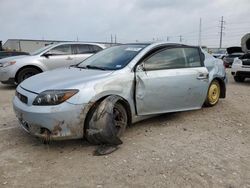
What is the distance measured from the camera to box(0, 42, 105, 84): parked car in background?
30.5ft

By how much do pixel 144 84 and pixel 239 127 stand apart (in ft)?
6.21

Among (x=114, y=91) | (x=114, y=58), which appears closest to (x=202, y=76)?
(x=114, y=58)

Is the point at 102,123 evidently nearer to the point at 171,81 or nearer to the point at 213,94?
the point at 171,81

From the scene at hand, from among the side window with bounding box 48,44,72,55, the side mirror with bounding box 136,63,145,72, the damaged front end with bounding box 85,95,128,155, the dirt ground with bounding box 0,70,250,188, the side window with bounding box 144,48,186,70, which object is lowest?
the dirt ground with bounding box 0,70,250,188

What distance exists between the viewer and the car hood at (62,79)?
396cm

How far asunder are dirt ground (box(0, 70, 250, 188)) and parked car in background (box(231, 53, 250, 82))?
638 cm

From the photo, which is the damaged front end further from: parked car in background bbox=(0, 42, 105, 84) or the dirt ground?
parked car in background bbox=(0, 42, 105, 84)

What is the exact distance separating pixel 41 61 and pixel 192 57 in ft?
18.6

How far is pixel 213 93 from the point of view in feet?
21.2

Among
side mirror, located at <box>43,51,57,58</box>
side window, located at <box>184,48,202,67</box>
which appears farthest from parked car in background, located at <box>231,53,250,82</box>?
side mirror, located at <box>43,51,57,58</box>

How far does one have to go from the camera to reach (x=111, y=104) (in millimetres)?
4039

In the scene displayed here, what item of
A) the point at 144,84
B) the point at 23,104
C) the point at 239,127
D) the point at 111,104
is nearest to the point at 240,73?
the point at 239,127

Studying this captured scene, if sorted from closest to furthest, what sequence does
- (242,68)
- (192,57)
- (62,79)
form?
(62,79) < (192,57) < (242,68)

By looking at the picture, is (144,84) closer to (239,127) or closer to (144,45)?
(144,45)
